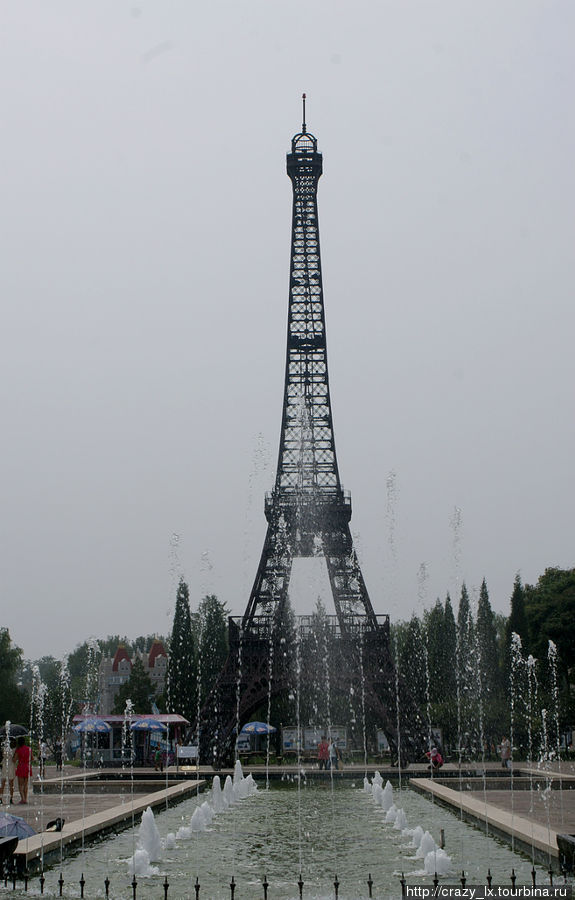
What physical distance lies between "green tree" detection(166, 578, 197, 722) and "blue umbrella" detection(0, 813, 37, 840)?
61401mm

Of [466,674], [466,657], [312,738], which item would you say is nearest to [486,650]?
[466,657]

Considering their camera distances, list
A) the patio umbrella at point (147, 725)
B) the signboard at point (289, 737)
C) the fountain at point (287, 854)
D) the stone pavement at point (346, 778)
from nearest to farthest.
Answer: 1. the fountain at point (287, 854)
2. the stone pavement at point (346, 778)
3. the patio umbrella at point (147, 725)
4. the signboard at point (289, 737)

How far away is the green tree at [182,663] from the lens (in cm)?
7694

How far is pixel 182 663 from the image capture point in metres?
79.2

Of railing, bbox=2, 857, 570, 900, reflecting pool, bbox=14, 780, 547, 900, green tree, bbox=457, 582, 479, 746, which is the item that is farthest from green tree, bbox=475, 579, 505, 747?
railing, bbox=2, 857, 570, 900

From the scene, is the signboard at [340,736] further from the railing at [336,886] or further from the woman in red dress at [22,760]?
the railing at [336,886]

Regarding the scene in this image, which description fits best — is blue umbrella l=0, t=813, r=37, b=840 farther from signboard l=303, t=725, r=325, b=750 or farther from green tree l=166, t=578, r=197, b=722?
green tree l=166, t=578, r=197, b=722

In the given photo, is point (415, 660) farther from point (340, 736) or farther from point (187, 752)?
point (187, 752)

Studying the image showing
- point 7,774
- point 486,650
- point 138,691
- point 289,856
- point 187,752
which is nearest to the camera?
point 289,856

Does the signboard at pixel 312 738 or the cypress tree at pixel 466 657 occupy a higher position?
the cypress tree at pixel 466 657

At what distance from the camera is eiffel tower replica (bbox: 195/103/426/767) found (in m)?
42.8

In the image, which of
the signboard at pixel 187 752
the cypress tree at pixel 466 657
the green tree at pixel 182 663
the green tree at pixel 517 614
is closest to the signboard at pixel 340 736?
the cypress tree at pixel 466 657

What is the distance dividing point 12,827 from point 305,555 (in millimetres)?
37538

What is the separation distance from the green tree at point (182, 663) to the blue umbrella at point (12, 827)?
61.4m
